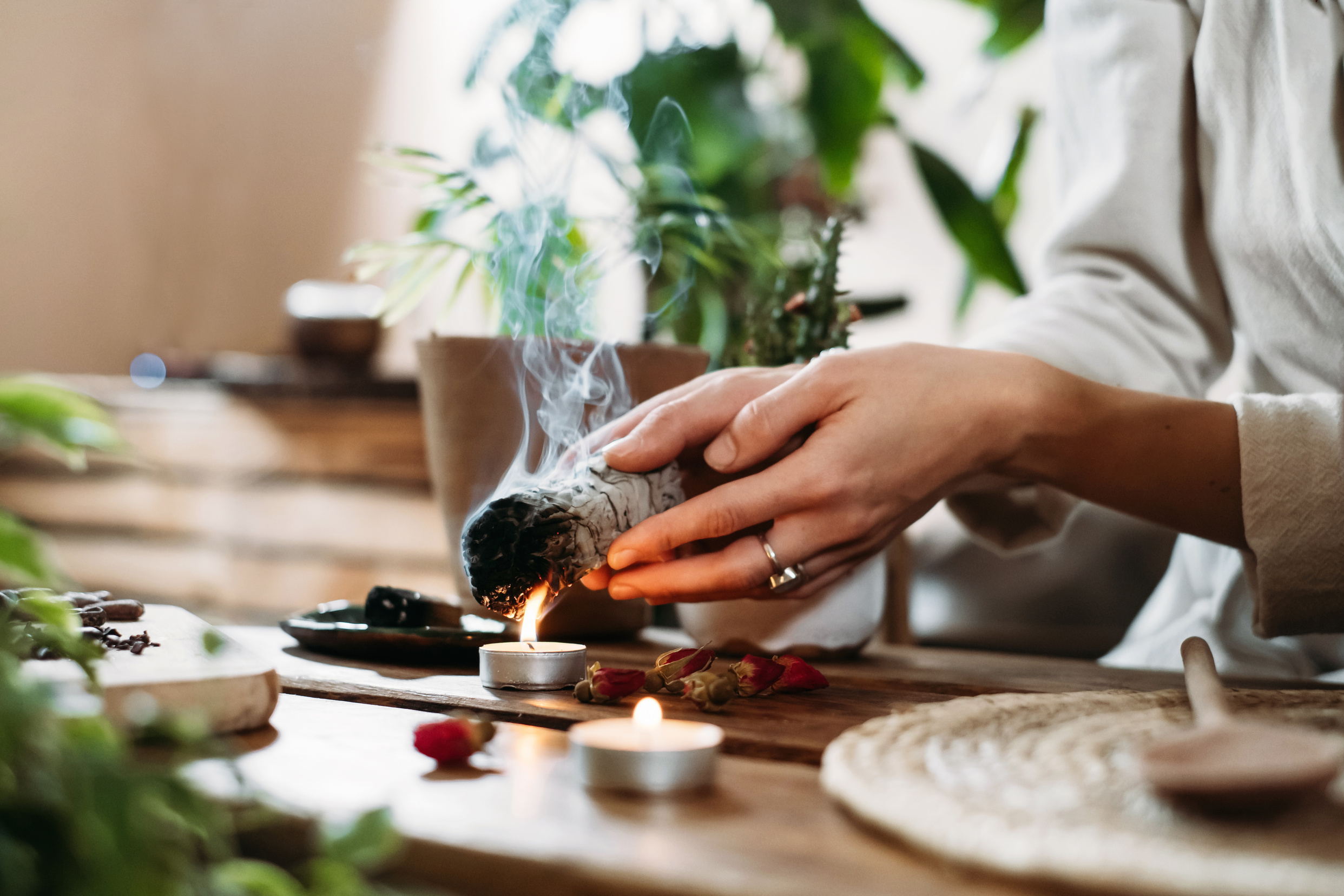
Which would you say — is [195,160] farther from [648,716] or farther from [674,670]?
[648,716]

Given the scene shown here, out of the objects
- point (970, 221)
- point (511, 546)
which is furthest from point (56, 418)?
point (970, 221)

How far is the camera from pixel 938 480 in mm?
752

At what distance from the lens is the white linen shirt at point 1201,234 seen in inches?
34.7

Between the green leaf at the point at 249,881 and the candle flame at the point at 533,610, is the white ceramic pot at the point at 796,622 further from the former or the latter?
the green leaf at the point at 249,881

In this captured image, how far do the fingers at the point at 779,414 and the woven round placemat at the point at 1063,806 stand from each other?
0.23 meters

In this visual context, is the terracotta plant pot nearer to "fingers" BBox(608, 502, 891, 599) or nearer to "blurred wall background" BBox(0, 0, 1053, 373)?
"fingers" BBox(608, 502, 891, 599)

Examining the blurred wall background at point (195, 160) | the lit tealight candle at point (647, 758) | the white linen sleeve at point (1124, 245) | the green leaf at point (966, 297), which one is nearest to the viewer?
the lit tealight candle at point (647, 758)

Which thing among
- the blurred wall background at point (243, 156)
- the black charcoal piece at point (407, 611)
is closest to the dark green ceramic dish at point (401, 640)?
the black charcoal piece at point (407, 611)

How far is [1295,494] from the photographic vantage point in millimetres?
704

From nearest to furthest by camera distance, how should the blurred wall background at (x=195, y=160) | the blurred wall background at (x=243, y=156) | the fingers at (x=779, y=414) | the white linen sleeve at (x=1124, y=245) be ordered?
the fingers at (x=779, y=414)
the white linen sleeve at (x=1124, y=245)
the blurred wall background at (x=243, y=156)
the blurred wall background at (x=195, y=160)

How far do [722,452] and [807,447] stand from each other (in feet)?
0.19

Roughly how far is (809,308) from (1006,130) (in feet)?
4.67

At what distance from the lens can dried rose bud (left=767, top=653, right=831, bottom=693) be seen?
2.12 ft

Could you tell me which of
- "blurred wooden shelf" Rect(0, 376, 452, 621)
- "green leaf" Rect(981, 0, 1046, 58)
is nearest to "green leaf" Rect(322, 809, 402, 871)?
"blurred wooden shelf" Rect(0, 376, 452, 621)
